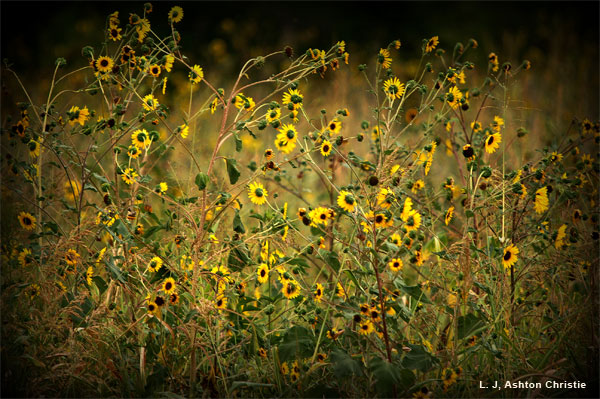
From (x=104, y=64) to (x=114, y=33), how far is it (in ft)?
0.39

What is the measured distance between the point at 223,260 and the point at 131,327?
1.56 ft

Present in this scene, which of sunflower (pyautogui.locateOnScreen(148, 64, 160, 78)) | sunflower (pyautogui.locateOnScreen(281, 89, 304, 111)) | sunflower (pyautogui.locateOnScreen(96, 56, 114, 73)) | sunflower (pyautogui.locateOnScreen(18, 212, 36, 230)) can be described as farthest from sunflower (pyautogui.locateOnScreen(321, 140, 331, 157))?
sunflower (pyautogui.locateOnScreen(18, 212, 36, 230))

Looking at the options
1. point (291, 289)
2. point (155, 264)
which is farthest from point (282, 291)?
point (155, 264)

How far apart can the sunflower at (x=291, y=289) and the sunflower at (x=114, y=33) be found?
3.05 ft

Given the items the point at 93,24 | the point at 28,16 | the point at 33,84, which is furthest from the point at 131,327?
the point at 28,16

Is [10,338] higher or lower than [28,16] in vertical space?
lower

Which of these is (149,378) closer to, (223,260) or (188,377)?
(188,377)

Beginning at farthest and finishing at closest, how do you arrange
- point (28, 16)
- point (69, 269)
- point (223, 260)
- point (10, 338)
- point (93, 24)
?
point (28, 16) → point (93, 24) → point (223, 260) → point (69, 269) → point (10, 338)

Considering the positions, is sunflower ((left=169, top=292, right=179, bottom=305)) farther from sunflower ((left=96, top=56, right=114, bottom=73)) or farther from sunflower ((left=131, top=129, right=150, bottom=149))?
sunflower ((left=96, top=56, right=114, bottom=73))

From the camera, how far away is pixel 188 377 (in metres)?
1.76

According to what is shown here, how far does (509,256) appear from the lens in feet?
5.65

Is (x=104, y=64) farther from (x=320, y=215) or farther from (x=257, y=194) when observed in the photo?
(x=320, y=215)

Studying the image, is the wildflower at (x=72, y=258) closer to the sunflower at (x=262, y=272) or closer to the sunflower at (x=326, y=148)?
the sunflower at (x=262, y=272)

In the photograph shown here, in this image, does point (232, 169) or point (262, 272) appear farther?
point (262, 272)
